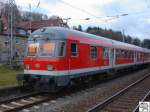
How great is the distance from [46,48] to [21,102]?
3.12 meters

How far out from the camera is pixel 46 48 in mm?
14867

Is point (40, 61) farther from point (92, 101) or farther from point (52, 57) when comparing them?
point (92, 101)

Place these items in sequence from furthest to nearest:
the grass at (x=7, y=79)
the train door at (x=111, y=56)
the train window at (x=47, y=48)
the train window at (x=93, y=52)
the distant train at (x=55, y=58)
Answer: the train door at (x=111, y=56), the train window at (x=93, y=52), the grass at (x=7, y=79), the train window at (x=47, y=48), the distant train at (x=55, y=58)

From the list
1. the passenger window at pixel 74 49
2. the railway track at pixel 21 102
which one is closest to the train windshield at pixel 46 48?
the passenger window at pixel 74 49

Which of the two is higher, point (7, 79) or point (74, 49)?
point (74, 49)

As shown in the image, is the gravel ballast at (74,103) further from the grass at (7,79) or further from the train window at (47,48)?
the grass at (7,79)

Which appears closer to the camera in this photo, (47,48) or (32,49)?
(47,48)

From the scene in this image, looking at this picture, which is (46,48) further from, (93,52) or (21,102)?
(93,52)

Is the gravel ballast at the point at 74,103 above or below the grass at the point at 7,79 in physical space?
below

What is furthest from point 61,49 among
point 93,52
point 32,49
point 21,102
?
point 93,52

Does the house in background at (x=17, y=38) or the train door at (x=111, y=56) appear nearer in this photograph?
the train door at (x=111, y=56)

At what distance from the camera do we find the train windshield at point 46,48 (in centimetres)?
1442

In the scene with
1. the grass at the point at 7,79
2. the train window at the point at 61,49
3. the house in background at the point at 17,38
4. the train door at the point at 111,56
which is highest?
the house in background at the point at 17,38

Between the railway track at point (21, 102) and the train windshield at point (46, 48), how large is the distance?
1970 millimetres
